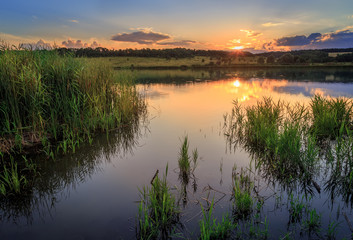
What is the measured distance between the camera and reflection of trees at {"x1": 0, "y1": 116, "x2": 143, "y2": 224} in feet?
13.8

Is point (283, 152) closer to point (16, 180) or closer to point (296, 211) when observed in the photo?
point (296, 211)

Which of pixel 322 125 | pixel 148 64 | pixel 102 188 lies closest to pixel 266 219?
pixel 102 188

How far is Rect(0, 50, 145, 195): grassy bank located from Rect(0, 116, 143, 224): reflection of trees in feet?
1.42

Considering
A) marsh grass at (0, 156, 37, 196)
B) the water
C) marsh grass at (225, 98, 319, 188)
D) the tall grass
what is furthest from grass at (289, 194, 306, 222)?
the tall grass

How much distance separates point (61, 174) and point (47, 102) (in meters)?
3.10

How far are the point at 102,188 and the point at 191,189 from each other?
2.05 meters

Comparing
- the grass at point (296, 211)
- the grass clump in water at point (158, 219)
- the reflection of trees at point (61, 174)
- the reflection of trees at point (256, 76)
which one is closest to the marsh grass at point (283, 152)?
the grass at point (296, 211)

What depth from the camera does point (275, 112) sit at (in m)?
8.73

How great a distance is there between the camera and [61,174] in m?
5.56

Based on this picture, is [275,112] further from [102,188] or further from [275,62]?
[275,62]

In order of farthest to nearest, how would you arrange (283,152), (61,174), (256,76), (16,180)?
(256,76) → (283,152) → (61,174) → (16,180)

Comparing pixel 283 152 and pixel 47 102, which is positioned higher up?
pixel 47 102

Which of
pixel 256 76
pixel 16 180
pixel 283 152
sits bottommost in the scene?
pixel 16 180

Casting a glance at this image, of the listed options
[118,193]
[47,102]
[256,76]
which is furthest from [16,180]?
[256,76]
